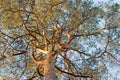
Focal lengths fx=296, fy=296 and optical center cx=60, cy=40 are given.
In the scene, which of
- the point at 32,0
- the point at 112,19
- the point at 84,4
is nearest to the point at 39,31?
the point at 32,0

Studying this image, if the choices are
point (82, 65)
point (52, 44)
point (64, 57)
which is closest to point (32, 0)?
point (52, 44)

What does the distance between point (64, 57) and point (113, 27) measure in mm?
2132

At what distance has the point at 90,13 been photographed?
10445mm

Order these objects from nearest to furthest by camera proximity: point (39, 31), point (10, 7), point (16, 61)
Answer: point (10, 7)
point (39, 31)
point (16, 61)

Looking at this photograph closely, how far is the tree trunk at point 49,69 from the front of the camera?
26.8 ft

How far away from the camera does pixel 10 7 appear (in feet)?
33.6

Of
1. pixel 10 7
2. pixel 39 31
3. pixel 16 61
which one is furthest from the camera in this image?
pixel 16 61

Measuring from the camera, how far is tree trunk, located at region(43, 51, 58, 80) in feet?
26.8

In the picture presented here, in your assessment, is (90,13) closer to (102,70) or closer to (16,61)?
(102,70)

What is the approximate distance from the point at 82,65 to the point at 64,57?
2.71 ft

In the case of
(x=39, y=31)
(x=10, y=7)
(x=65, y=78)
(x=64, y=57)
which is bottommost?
(x=65, y=78)

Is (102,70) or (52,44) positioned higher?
(52,44)

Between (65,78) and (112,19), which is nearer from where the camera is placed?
(112,19)

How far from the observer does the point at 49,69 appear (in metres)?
8.55
